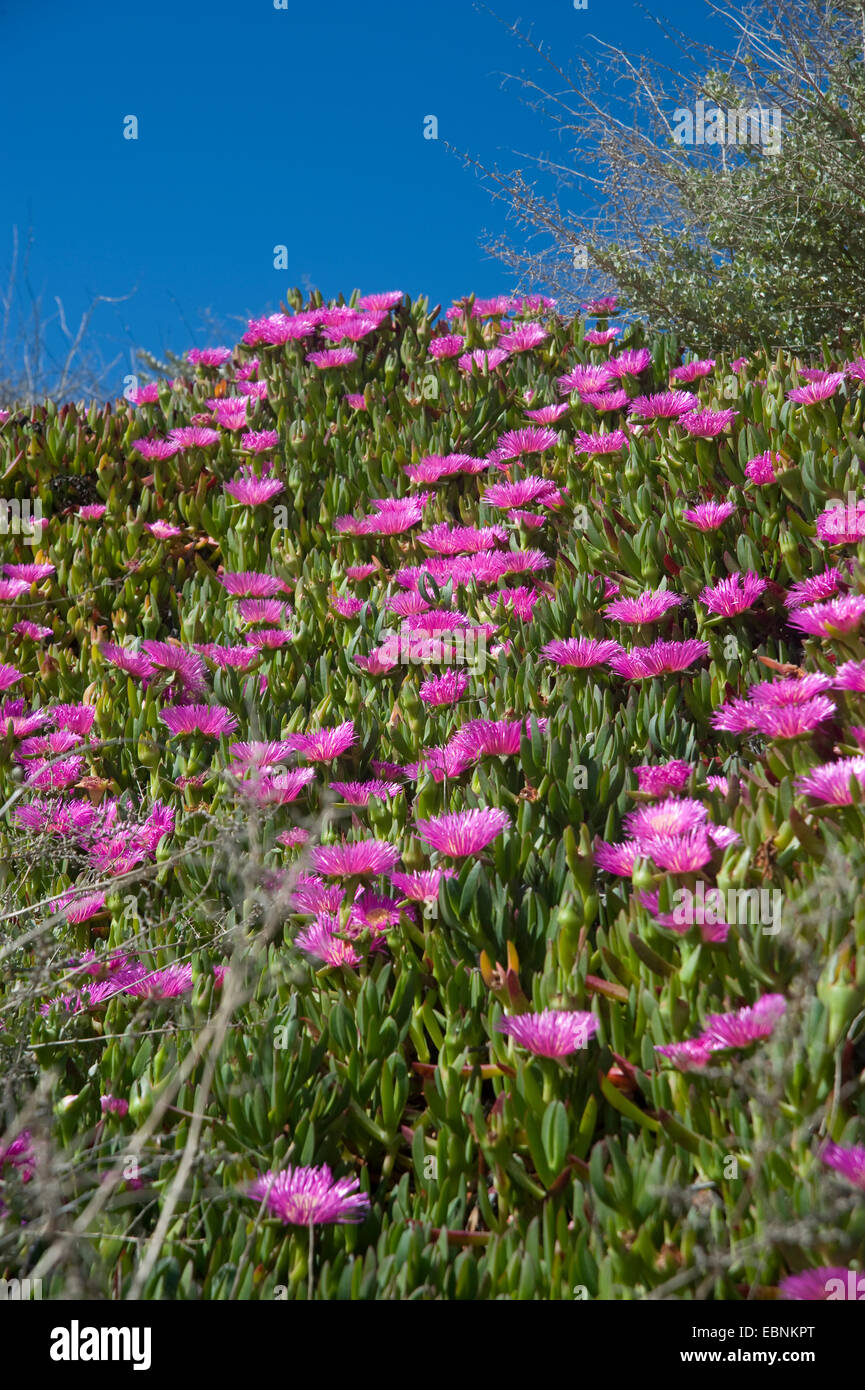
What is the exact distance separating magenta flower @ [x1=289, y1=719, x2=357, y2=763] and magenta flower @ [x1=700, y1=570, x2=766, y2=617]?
869 millimetres

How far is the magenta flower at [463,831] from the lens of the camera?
5.79ft

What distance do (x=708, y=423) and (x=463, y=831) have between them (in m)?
1.72

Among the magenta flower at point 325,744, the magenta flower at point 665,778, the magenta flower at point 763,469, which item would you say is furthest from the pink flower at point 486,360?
the magenta flower at point 665,778

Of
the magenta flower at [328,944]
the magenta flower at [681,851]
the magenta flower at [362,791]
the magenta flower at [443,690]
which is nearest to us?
the magenta flower at [681,851]

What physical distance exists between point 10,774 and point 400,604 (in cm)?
103

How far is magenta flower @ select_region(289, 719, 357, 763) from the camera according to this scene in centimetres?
219

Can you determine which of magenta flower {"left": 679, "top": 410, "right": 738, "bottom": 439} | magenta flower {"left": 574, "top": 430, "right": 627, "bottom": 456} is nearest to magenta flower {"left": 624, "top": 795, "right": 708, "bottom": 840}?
magenta flower {"left": 679, "top": 410, "right": 738, "bottom": 439}

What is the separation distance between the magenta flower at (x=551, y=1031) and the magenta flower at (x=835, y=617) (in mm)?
877

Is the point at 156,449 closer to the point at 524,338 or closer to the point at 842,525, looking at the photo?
the point at 524,338

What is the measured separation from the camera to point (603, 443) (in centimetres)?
336

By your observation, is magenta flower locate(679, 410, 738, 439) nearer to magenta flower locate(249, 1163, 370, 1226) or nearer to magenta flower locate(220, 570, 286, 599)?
magenta flower locate(220, 570, 286, 599)

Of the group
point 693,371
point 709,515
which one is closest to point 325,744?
point 709,515

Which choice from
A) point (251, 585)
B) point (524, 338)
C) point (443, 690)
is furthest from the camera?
point (524, 338)

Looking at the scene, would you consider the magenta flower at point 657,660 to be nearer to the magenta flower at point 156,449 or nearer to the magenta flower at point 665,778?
the magenta flower at point 665,778
